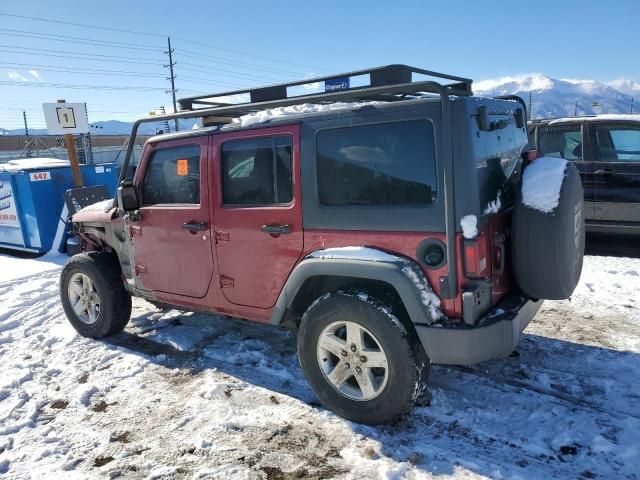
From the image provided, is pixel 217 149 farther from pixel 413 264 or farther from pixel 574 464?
pixel 574 464

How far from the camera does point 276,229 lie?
3346 millimetres

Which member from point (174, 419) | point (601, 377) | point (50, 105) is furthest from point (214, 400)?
point (50, 105)

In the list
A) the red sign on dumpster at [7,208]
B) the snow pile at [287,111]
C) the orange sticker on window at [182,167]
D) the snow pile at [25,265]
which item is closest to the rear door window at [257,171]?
the snow pile at [287,111]

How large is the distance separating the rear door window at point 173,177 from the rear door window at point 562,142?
16.6 feet

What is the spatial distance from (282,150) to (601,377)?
2752 mm

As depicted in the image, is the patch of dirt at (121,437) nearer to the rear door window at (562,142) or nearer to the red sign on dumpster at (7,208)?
the rear door window at (562,142)

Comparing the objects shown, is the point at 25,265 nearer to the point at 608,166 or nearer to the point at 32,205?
the point at 32,205

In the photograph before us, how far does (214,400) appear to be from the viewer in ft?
11.3

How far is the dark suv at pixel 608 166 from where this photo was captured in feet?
21.4

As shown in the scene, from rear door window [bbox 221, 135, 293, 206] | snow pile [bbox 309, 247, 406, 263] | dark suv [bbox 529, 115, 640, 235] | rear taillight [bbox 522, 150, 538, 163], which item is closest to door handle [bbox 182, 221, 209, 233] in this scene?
rear door window [bbox 221, 135, 293, 206]

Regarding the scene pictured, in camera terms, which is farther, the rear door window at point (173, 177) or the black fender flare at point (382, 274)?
the rear door window at point (173, 177)

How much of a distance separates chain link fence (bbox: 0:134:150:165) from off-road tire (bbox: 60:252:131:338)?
24.3ft

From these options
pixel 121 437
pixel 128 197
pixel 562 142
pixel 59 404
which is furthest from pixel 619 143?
pixel 59 404

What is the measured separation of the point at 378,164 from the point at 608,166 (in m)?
5.12
